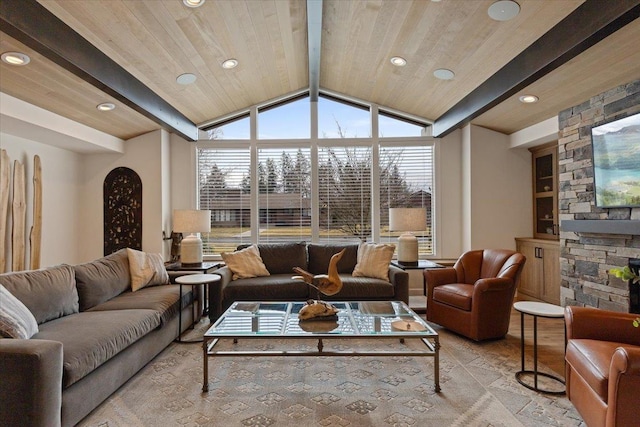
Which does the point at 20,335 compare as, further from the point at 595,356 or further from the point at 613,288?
the point at 613,288

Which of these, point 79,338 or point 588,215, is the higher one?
point 588,215

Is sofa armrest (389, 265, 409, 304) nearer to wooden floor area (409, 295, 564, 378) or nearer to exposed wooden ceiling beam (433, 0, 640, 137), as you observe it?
wooden floor area (409, 295, 564, 378)

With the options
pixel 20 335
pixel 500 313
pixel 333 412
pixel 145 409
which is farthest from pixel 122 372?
pixel 500 313

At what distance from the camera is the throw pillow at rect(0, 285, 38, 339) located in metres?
2.07

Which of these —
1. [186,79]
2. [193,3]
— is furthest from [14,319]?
[186,79]

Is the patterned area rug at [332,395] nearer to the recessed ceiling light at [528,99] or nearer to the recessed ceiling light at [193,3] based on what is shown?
the recessed ceiling light at [528,99]

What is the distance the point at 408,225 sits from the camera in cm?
450

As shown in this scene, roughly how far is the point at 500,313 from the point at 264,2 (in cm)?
356

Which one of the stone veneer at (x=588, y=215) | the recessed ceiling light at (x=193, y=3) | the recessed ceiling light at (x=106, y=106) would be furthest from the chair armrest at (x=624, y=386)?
the recessed ceiling light at (x=106, y=106)

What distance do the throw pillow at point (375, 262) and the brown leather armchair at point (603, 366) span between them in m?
2.17

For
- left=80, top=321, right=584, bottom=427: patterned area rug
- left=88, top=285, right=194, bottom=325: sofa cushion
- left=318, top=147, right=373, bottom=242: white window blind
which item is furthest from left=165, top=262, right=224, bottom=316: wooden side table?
left=318, top=147, right=373, bottom=242: white window blind

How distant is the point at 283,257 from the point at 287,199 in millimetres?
1199

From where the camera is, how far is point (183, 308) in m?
3.74

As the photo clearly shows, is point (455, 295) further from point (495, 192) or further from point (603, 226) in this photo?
point (495, 192)
